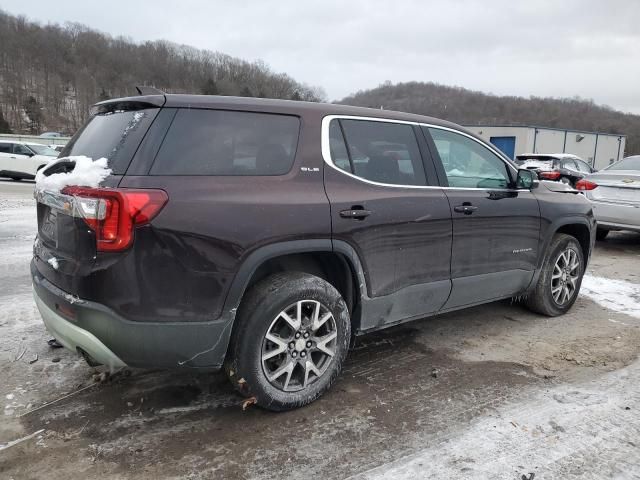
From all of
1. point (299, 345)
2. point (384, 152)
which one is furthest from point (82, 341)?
point (384, 152)

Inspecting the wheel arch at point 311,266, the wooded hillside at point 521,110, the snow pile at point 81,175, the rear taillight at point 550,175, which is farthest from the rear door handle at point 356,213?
the wooded hillside at point 521,110

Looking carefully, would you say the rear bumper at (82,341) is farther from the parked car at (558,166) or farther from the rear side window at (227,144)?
the parked car at (558,166)

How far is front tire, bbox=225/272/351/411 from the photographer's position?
282 cm

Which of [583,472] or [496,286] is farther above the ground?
[496,286]

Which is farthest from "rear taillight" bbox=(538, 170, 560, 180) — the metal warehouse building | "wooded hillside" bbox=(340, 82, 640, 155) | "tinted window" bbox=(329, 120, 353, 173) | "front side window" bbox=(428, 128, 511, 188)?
"wooded hillside" bbox=(340, 82, 640, 155)

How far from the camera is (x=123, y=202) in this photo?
244cm

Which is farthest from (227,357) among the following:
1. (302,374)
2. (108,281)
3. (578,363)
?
(578,363)

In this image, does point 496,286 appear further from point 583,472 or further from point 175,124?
point 175,124

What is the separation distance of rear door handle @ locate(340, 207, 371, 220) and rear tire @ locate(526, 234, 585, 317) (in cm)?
231

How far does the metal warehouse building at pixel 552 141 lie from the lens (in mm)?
38594

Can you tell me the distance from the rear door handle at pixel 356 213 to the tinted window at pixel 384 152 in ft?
0.87

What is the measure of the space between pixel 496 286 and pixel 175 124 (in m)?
2.86

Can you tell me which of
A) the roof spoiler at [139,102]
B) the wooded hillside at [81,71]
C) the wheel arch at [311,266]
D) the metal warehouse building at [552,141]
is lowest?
the wheel arch at [311,266]

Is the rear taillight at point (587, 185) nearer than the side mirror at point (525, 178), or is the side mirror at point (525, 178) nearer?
the side mirror at point (525, 178)
